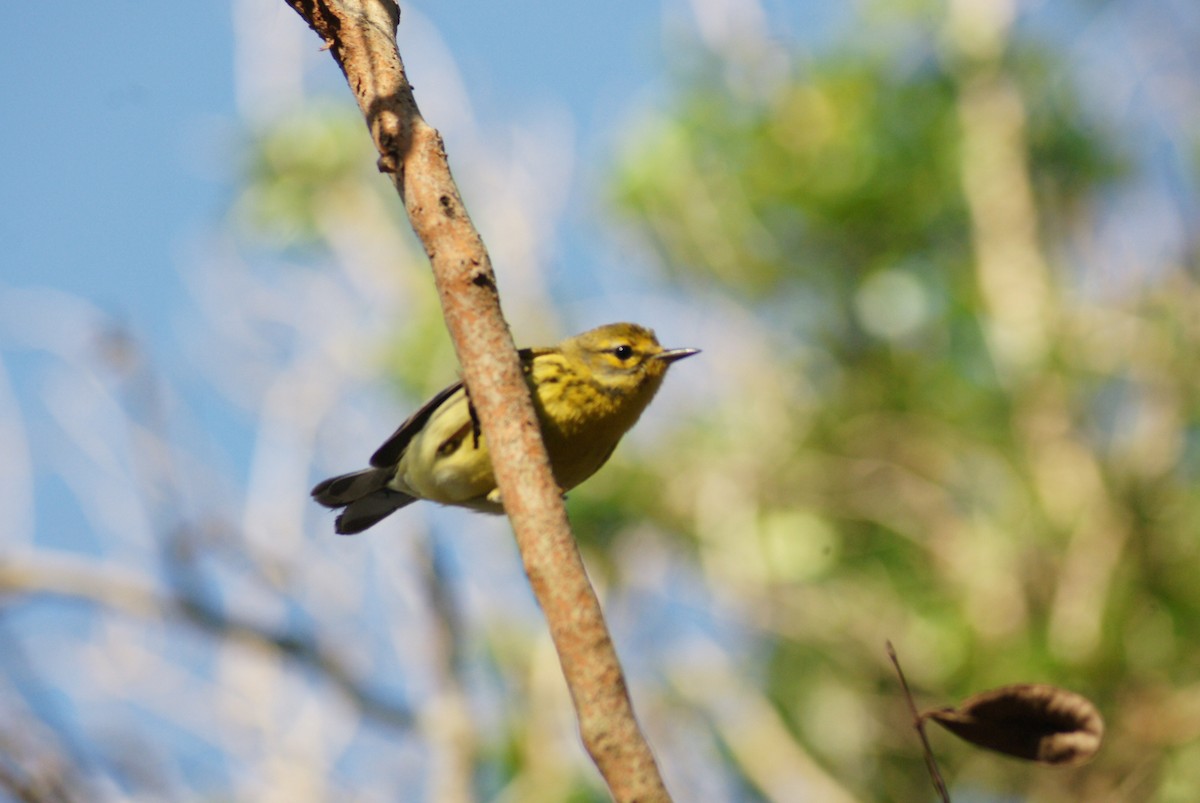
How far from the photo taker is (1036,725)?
2783 millimetres

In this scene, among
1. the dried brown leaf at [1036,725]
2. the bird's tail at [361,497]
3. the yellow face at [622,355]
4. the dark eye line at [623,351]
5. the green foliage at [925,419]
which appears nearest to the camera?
the dried brown leaf at [1036,725]

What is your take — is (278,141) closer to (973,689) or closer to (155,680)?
(155,680)

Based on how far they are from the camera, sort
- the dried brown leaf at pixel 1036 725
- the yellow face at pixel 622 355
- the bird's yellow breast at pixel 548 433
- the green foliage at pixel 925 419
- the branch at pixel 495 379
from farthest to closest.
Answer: the green foliage at pixel 925 419
the yellow face at pixel 622 355
the bird's yellow breast at pixel 548 433
the dried brown leaf at pixel 1036 725
the branch at pixel 495 379

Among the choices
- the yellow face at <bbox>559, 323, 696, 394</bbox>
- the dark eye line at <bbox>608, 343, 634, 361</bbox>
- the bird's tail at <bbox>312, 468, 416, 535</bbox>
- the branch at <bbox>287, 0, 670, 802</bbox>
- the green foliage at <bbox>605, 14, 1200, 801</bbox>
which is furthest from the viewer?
the green foliage at <bbox>605, 14, 1200, 801</bbox>

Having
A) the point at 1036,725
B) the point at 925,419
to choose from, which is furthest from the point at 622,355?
the point at 925,419

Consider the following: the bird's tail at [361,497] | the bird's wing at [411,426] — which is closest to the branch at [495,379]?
the bird's wing at [411,426]

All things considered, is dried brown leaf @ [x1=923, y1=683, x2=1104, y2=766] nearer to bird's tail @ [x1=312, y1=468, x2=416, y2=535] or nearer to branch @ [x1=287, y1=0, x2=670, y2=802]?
branch @ [x1=287, y1=0, x2=670, y2=802]

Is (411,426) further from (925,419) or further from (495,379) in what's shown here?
(925,419)

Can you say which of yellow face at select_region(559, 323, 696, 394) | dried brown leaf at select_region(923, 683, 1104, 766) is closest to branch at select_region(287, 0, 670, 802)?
dried brown leaf at select_region(923, 683, 1104, 766)

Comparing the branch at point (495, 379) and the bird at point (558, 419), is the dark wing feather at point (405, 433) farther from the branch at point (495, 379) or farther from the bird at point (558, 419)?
the branch at point (495, 379)

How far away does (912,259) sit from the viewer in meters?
9.97

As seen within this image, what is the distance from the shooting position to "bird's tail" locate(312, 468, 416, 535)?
567 centimetres

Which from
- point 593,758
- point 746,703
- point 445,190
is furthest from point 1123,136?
point 593,758

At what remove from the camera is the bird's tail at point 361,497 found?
18.6ft
